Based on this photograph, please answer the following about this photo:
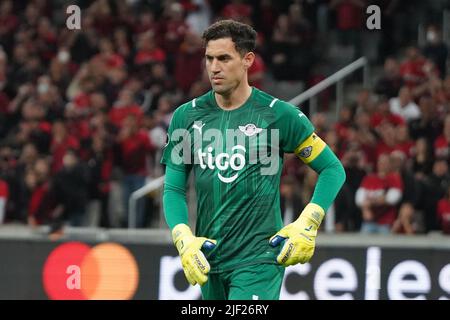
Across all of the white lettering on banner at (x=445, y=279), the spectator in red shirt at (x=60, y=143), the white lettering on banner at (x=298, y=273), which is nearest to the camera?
Result: the white lettering on banner at (x=445, y=279)

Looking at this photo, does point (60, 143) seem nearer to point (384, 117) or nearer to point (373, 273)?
point (384, 117)

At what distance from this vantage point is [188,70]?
15477 millimetres

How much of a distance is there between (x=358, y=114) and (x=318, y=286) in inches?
130

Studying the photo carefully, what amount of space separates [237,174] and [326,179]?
0.48 m

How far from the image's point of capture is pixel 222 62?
5918 millimetres

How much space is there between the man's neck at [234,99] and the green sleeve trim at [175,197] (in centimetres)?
42

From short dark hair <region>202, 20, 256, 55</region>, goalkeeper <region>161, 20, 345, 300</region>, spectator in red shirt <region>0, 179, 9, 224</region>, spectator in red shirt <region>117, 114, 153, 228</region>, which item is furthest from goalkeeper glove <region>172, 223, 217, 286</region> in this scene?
spectator in red shirt <region>0, 179, 9, 224</region>

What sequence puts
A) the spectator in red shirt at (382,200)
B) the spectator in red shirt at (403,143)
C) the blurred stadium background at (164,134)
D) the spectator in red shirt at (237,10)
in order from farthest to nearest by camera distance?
1. the spectator in red shirt at (237,10)
2. the spectator in red shirt at (403,143)
3. the spectator in red shirt at (382,200)
4. the blurred stadium background at (164,134)

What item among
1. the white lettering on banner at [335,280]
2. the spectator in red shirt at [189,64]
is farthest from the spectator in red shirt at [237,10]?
the white lettering on banner at [335,280]

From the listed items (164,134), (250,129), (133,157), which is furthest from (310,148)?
(164,134)

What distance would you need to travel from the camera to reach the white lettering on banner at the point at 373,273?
10867 mm

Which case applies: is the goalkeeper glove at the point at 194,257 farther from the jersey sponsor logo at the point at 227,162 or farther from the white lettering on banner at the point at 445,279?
the white lettering on banner at the point at 445,279
